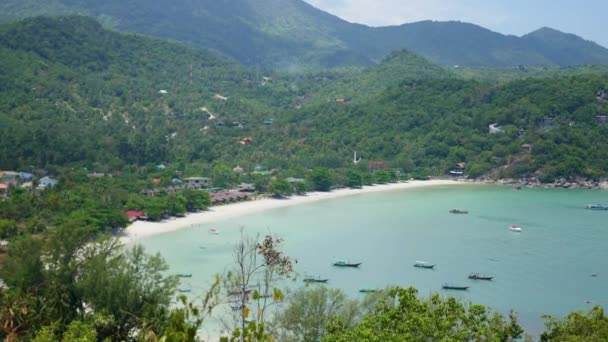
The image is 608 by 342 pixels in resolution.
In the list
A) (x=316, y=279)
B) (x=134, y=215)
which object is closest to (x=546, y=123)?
(x=134, y=215)

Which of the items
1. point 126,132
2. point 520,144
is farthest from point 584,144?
point 126,132

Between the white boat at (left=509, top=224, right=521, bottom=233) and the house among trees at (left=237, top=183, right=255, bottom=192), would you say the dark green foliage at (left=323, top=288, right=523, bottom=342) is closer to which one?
the white boat at (left=509, top=224, right=521, bottom=233)

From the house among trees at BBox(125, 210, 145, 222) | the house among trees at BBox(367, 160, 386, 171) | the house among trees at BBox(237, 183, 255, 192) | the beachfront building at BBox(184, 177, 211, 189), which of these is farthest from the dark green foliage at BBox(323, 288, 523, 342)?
the house among trees at BBox(367, 160, 386, 171)

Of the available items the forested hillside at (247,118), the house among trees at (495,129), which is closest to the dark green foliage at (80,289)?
the forested hillside at (247,118)

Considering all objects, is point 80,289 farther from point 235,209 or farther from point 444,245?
point 235,209

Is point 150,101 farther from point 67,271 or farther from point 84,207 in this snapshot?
point 67,271
